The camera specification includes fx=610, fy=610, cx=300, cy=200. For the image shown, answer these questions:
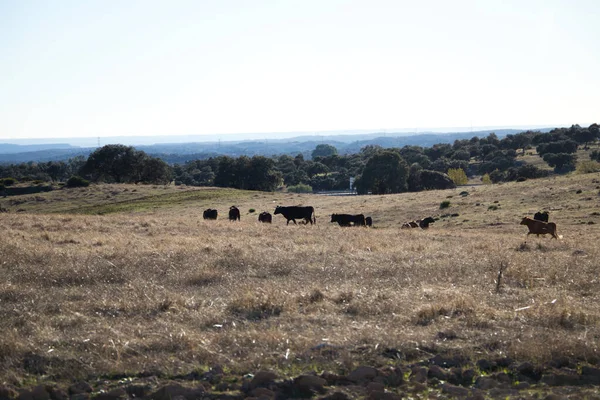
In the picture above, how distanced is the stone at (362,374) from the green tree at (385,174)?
234 feet

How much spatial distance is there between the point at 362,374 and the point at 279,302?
3.29m

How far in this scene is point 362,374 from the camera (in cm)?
755

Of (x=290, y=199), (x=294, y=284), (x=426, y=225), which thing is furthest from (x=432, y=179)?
(x=294, y=284)

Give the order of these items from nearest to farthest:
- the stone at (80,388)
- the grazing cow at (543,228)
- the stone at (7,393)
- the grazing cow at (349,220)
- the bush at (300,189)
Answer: the stone at (7,393)
the stone at (80,388)
the grazing cow at (543,228)
the grazing cow at (349,220)
the bush at (300,189)

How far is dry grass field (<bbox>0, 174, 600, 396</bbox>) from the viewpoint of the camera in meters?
8.17

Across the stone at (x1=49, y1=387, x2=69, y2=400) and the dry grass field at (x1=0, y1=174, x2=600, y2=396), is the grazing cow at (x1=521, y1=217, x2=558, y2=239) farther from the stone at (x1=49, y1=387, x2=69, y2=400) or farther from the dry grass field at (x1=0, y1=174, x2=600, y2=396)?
the stone at (x1=49, y1=387, x2=69, y2=400)

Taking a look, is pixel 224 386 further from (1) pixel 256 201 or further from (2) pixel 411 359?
(1) pixel 256 201

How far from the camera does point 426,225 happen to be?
3272cm

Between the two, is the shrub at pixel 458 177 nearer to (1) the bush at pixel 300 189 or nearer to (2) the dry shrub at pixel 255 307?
(1) the bush at pixel 300 189

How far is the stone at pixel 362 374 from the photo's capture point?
7.49 metres

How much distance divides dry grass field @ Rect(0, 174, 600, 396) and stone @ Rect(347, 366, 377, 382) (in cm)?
23

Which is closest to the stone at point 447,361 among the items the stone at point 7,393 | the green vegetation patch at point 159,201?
the stone at point 7,393

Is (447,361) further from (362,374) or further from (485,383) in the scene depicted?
(362,374)

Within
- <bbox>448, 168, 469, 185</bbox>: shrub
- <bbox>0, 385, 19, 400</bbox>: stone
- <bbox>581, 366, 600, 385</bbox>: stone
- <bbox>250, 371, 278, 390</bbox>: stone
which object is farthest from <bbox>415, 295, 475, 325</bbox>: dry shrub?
<bbox>448, 168, 469, 185</bbox>: shrub
